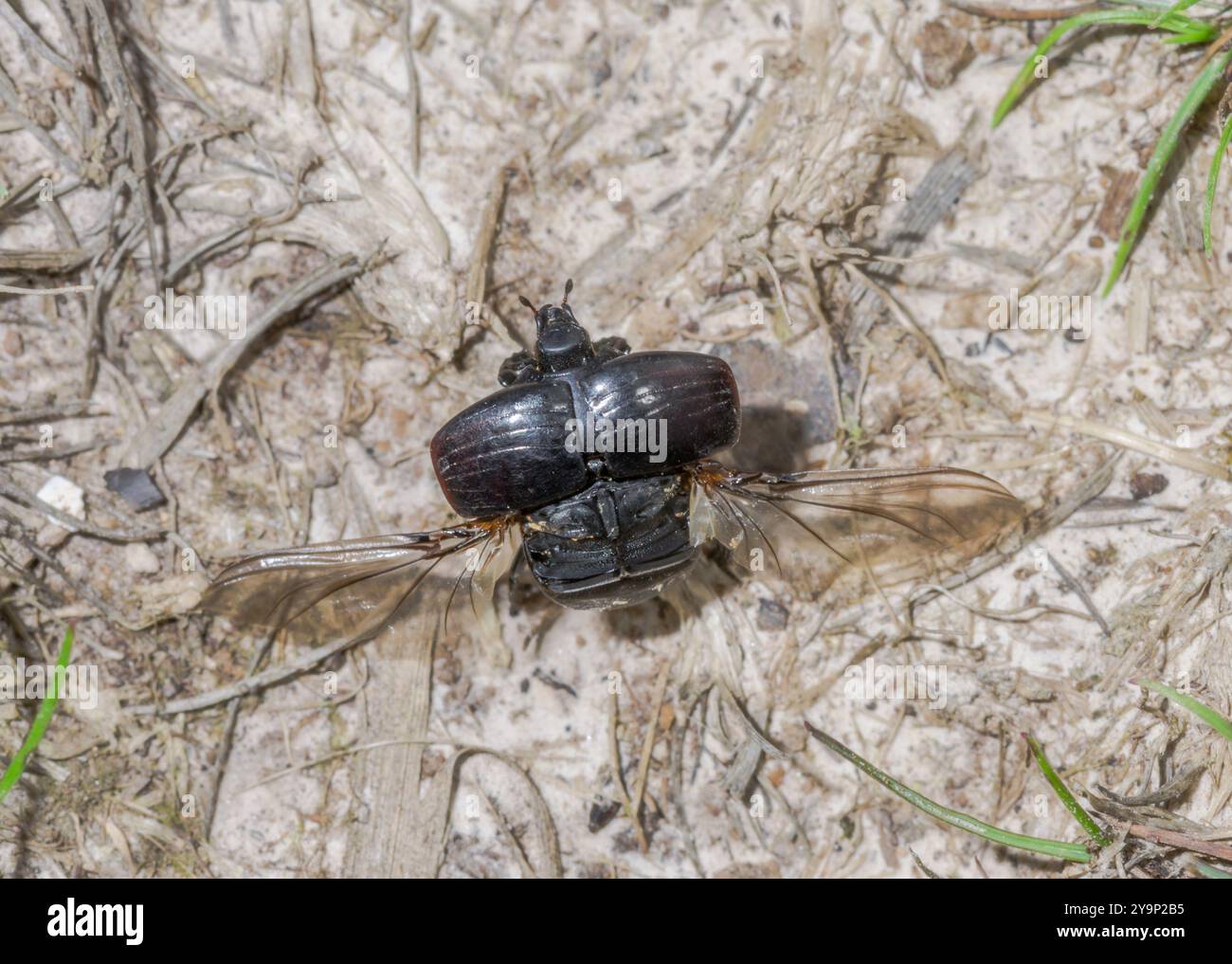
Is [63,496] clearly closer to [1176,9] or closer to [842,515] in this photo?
[842,515]

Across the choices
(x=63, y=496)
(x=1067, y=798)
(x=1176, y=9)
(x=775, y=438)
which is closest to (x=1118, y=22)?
(x=1176, y=9)

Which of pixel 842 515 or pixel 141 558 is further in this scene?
pixel 141 558

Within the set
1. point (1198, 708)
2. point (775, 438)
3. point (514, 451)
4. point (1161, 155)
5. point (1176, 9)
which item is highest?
point (1176, 9)

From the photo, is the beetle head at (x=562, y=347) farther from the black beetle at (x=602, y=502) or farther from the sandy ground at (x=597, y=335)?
the sandy ground at (x=597, y=335)

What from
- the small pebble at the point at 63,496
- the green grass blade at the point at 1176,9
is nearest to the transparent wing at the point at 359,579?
the small pebble at the point at 63,496

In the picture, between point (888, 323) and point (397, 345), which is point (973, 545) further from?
point (397, 345)

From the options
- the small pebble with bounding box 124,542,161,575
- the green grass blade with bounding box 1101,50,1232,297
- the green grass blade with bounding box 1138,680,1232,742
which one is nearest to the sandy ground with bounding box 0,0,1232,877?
the small pebble with bounding box 124,542,161,575

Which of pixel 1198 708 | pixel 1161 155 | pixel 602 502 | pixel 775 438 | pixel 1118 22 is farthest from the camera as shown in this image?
pixel 775 438

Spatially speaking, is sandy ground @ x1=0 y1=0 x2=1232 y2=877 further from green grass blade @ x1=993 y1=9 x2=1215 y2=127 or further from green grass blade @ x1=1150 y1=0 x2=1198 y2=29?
green grass blade @ x1=1150 y1=0 x2=1198 y2=29
